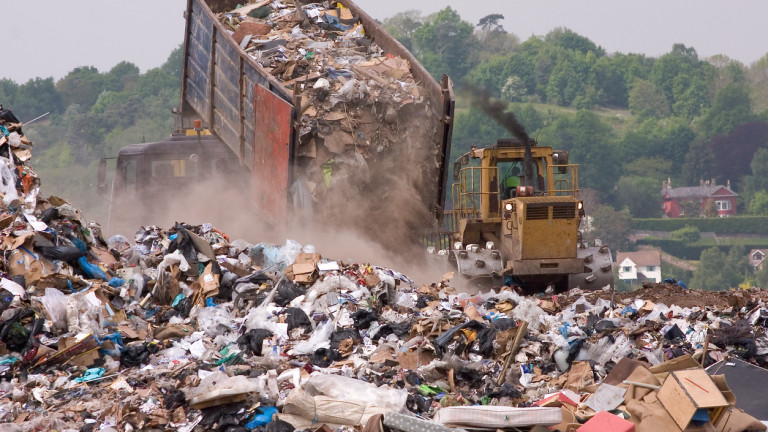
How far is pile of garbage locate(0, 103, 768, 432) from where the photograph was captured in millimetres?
6418

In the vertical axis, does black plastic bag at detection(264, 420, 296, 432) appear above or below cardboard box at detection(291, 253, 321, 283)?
below

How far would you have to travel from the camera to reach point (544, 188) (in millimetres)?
11578

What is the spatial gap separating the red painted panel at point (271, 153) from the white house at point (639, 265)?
32.1m

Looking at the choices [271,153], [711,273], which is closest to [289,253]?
[271,153]

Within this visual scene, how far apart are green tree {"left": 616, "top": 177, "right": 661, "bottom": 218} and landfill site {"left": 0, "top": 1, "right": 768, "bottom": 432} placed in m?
45.7

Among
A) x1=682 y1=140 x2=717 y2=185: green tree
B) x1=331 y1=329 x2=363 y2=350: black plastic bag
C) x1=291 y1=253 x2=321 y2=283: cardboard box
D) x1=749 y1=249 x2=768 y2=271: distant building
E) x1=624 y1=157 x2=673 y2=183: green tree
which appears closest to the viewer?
x1=331 y1=329 x2=363 y2=350: black plastic bag

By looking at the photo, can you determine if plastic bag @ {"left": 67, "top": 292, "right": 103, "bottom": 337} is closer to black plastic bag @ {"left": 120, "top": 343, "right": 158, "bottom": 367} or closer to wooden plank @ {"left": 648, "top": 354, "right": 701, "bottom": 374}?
black plastic bag @ {"left": 120, "top": 343, "right": 158, "bottom": 367}

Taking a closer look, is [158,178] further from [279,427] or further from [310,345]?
[279,427]

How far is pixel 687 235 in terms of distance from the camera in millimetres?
52375

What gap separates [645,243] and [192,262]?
4416 centimetres

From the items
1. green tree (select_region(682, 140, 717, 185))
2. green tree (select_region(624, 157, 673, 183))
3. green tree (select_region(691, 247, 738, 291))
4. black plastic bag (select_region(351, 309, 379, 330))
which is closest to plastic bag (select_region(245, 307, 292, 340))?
black plastic bag (select_region(351, 309, 379, 330))

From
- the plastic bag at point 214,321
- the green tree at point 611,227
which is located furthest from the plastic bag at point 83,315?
the green tree at point 611,227

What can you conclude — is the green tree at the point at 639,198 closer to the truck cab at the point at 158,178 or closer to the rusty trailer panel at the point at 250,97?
the truck cab at the point at 158,178

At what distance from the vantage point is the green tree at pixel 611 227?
49.7 meters
